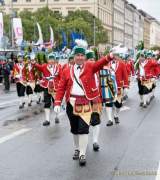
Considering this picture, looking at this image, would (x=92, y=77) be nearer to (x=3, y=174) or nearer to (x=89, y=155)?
(x=89, y=155)

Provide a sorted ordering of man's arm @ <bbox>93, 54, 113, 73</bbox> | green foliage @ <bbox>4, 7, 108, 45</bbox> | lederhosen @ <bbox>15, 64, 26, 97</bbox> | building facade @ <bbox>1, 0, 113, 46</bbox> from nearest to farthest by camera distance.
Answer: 1. man's arm @ <bbox>93, 54, 113, 73</bbox>
2. lederhosen @ <bbox>15, 64, 26, 97</bbox>
3. green foliage @ <bbox>4, 7, 108, 45</bbox>
4. building facade @ <bbox>1, 0, 113, 46</bbox>

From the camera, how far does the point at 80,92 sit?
8305mm

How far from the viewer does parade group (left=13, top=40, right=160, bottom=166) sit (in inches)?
325

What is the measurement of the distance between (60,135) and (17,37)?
30.8m

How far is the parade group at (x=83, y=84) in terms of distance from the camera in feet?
27.1

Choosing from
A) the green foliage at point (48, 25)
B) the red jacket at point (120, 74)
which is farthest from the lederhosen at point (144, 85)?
the green foliage at point (48, 25)

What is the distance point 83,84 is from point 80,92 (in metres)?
0.14

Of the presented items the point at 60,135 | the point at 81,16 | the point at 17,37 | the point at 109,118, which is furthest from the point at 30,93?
the point at 81,16

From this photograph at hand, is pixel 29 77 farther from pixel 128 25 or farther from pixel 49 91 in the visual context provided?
pixel 128 25

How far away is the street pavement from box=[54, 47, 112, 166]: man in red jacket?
1.63 ft

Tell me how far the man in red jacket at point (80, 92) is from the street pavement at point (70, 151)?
496mm

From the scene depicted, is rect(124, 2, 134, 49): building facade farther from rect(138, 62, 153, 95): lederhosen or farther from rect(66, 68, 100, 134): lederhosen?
rect(66, 68, 100, 134): lederhosen

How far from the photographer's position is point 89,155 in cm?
895

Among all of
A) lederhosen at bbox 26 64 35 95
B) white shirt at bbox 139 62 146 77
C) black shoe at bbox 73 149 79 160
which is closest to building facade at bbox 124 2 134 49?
lederhosen at bbox 26 64 35 95
